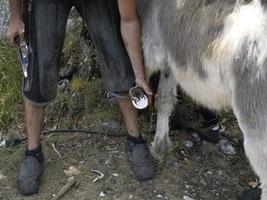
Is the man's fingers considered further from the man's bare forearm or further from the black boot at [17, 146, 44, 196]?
the black boot at [17, 146, 44, 196]

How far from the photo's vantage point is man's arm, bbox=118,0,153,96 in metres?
3.34

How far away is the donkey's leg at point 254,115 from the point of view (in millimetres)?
2838

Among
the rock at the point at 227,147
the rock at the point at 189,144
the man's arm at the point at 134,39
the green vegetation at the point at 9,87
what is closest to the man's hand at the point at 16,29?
the man's arm at the point at 134,39

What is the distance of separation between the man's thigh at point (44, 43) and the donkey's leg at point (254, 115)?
3.89 ft

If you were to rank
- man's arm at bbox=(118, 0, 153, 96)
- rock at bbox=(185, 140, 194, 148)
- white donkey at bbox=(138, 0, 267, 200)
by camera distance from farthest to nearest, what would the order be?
1. rock at bbox=(185, 140, 194, 148)
2. man's arm at bbox=(118, 0, 153, 96)
3. white donkey at bbox=(138, 0, 267, 200)

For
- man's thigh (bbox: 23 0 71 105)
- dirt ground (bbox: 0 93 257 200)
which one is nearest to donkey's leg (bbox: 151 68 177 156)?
dirt ground (bbox: 0 93 257 200)

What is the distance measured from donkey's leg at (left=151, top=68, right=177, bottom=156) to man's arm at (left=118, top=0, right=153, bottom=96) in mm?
425

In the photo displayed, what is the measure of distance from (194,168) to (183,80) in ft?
2.43

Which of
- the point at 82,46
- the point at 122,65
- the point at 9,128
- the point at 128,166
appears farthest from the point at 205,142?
the point at 9,128

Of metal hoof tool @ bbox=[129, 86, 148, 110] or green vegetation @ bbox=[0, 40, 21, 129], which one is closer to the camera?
metal hoof tool @ bbox=[129, 86, 148, 110]

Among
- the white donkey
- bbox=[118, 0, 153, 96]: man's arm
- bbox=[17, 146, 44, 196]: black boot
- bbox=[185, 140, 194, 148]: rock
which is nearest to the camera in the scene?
the white donkey

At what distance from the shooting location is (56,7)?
345 cm

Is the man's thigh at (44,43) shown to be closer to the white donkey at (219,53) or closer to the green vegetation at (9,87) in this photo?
the white donkey at (219,53)

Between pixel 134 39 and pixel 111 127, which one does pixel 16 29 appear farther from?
pixel 111 127
